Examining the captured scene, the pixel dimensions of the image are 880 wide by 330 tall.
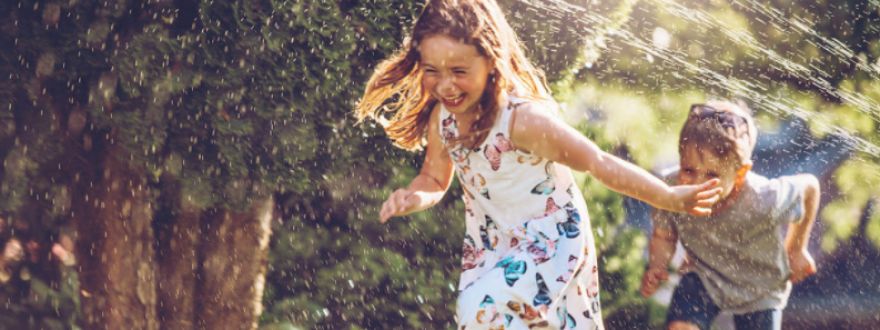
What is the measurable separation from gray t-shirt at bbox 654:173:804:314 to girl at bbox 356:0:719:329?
0.99 metres

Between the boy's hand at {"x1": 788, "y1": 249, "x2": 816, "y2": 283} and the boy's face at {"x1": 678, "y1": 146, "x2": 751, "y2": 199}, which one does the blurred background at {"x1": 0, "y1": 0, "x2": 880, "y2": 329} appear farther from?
the boy's face at {"x1": 678, "y1": 146, "x2": 751, "y2": 199}

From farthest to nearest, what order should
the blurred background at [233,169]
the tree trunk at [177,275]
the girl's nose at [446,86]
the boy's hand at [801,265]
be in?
the tree trunk at [177,275]
the boy's hand at [801,265]
the blurred background at [233,169]
the girl's nose at [446,86]

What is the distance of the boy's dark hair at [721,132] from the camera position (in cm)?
473

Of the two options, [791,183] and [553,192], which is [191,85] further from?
[791,183]

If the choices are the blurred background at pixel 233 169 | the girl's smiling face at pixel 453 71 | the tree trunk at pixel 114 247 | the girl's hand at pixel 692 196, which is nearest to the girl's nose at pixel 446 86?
the girl's smiling face at pixel 453 71

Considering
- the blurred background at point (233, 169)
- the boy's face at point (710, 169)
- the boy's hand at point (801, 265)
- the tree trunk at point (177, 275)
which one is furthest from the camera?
the tree trunk at point (177, 275)

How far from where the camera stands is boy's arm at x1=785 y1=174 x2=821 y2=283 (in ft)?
16.3

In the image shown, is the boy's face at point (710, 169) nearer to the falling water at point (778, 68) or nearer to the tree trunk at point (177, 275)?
the tree trunk at point (177, 275)

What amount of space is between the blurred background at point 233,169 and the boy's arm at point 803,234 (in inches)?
14.3

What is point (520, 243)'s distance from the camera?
385 cm

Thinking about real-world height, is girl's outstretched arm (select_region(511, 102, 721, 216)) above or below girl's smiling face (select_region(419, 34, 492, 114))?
below

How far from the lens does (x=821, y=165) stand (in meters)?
8.34

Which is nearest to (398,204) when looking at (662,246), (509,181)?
(509,181)

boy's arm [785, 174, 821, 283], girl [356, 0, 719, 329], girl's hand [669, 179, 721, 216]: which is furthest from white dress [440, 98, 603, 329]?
boy's arm [785, 174, 821, 283]
